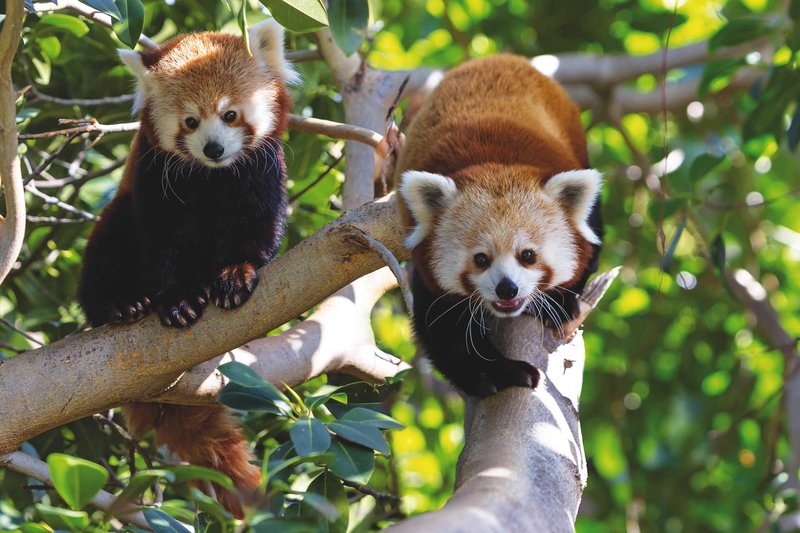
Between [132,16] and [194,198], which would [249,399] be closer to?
[132,16]

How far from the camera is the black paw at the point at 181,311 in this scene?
115 inches

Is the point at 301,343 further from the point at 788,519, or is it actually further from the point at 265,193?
the point at 788,519

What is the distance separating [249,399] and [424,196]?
130cm

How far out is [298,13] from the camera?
255 cm

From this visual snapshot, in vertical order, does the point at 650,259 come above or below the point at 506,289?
below

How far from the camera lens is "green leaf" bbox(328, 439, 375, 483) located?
7.52ft

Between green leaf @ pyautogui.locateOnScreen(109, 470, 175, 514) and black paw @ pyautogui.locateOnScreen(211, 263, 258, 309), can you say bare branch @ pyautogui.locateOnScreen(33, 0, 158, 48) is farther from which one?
green leaf @ pyautogui.locateOnScreen(109, 470, 175, 514)

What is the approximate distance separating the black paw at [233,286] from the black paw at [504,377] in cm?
88

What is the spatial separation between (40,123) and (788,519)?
13.3 ft

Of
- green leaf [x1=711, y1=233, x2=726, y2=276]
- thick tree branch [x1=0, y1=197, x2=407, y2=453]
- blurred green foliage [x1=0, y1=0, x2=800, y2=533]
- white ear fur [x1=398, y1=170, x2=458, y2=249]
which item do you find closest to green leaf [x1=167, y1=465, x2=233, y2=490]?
thick tree branch [x1=0, y1=197, x2=407, y2=453]

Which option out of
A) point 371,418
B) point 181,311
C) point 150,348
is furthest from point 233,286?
point 371,418

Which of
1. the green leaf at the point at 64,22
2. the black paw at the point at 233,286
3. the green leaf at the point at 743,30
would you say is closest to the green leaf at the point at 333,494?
the black paw at the point at 233,286

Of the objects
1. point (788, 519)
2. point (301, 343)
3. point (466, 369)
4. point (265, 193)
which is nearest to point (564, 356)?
point (466, 369)

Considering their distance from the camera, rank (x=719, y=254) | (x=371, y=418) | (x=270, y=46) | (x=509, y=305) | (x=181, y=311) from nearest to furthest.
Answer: (x=371, y=418) → (x=181, y=311) → (x=509, y=305) → (x=270, y=46) → (x=719, y=254)
